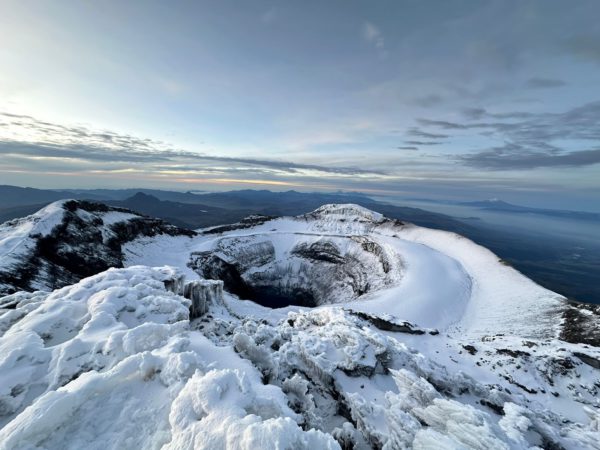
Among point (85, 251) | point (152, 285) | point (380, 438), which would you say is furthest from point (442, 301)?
point (85, 251)

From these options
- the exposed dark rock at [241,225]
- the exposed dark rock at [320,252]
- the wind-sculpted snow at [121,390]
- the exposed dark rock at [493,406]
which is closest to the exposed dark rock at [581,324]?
the exposed dark rock at [493,406]

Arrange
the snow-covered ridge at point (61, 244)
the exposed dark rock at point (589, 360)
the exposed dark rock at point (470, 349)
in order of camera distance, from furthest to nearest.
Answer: the snow-covered ridge at point (61, 244)
the exposed dark rock at point (470, 349)
the exposed dark rock at point (589, 360)

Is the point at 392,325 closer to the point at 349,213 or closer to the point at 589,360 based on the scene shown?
the point at 589,360

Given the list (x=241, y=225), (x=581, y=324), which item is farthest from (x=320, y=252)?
(x=581, y=324)

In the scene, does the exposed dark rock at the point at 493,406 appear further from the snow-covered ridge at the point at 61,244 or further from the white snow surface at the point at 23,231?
the white snow surface at the point at 23,231

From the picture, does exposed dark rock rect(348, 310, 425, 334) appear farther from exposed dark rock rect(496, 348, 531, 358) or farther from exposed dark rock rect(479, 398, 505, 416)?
exposed dark rock rect(479, 398, 505, 416)


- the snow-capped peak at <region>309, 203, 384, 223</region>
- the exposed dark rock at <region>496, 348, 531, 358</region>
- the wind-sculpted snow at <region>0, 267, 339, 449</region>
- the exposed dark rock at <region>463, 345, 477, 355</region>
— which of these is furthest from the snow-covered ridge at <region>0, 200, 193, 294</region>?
the snow-capped peak at <region>309, 203, 384, 223</region>

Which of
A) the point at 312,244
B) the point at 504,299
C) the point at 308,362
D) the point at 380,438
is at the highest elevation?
the point at 380,438

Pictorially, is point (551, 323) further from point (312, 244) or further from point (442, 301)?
point (312, 244)

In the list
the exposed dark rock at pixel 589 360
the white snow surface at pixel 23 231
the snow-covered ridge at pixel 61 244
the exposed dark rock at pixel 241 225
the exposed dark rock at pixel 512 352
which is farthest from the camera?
the exposed dark rock at pixel 241 225
